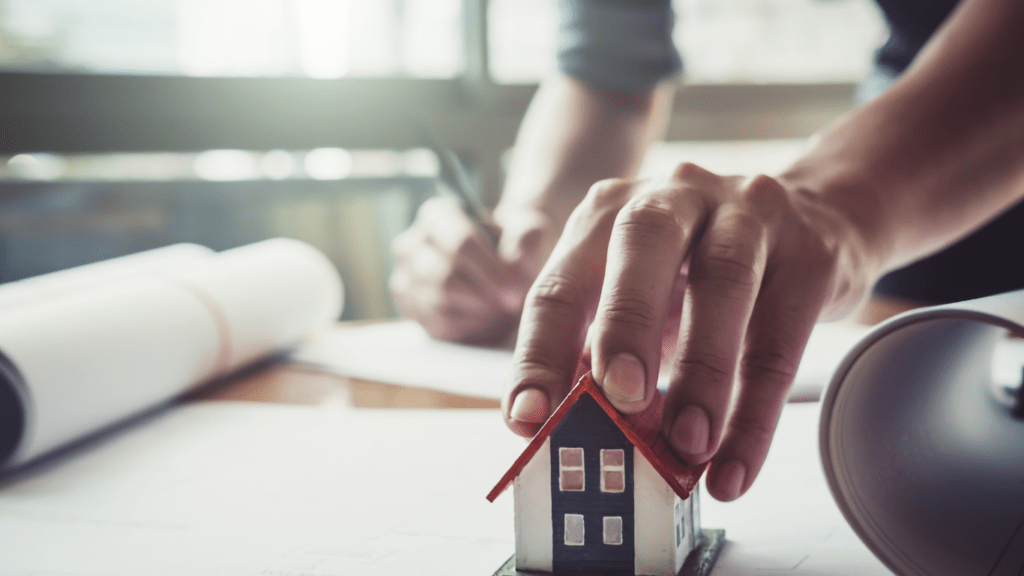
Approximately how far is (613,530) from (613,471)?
0.10 feet

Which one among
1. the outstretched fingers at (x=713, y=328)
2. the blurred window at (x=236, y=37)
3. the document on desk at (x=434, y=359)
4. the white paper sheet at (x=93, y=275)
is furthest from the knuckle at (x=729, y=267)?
the blurred window at (x=236, y=37)

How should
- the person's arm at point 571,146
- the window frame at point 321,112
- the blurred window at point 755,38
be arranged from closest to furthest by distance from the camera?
the person's arm at point 571,146 → the window frame at point 321,112 → the blurred window at point 755,38

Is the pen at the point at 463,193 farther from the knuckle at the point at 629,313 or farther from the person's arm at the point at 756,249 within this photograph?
the knuckle at the point at 629,313

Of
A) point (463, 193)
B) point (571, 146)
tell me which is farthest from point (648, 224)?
point (571, 146)

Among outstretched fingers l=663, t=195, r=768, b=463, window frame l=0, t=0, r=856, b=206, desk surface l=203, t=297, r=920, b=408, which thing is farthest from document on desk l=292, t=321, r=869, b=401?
window frame l=0, t=0, r=856, b=206

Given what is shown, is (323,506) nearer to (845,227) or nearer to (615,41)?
(845,227)

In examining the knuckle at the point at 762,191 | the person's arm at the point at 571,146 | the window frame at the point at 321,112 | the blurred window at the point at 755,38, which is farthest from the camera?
the blurred window at the point at 755,38

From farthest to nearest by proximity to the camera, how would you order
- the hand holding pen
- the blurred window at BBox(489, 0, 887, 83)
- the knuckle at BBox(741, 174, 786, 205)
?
1. the blurred window at BBox(489, 0, 887, 83)
2. the hand holding pen
3. the knuckle at BBox(741, 174, 786, 205)

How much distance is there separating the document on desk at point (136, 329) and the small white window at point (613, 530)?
44 centimetres

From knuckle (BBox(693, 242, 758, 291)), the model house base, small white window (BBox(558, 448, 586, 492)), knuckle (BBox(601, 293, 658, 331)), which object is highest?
knuckle (BBox(693, 242, 758, 291))

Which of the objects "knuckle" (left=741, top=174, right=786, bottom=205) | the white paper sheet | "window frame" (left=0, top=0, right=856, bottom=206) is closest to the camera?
"knuckle" (left=741, top=174, right=786, bottom=205)

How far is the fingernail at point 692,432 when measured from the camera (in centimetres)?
36

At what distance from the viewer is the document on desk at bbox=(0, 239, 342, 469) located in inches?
22.0

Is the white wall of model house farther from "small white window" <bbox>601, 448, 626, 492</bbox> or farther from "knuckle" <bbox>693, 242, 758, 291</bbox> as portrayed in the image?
"knuckle" <bbox>693, 242, 758, 291</bbox>
